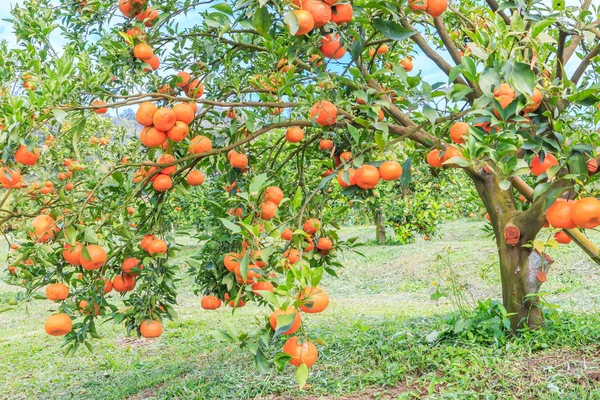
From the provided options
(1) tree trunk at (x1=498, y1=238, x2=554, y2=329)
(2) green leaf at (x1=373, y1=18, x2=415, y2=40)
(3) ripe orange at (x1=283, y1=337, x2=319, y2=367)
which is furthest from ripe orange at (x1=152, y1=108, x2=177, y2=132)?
(1) tree trunk at (x1=498, y1=238, x2=554, y2=329)

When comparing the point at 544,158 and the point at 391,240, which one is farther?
the point at 391,240

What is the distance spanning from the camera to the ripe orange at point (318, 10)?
1.98 m

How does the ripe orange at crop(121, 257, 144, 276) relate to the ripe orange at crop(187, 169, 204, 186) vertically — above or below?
below

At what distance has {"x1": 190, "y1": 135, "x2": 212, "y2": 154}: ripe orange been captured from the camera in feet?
10.0

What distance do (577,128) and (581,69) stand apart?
3.79 feet

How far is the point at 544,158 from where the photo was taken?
2.34 meters

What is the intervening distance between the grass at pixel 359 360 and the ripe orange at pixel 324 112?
4.16 ft

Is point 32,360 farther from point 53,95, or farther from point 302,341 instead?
point 302,341

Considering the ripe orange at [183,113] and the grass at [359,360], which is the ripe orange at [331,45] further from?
the grass at [359,360]

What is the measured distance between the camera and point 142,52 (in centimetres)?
293

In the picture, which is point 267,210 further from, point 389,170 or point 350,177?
point 389,170

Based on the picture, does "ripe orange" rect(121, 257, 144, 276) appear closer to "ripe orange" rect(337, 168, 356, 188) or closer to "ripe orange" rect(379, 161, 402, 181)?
"ripe orange" rect(337, 168, 356, 188)

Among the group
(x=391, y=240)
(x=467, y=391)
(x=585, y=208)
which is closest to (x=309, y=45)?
(x=585, y=208)

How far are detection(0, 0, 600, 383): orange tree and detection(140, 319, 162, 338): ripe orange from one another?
28mm
